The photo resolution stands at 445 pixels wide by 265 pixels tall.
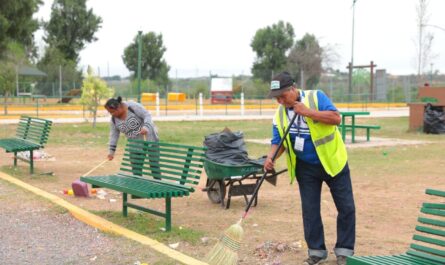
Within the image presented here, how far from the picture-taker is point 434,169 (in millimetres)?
11727

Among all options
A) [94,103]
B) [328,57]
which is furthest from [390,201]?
[328,57]

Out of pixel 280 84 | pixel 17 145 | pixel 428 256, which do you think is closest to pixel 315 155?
pixel 280 84

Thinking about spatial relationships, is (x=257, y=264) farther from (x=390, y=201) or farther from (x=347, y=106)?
(x=347, y=106)

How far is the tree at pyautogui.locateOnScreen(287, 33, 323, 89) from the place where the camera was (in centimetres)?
5074

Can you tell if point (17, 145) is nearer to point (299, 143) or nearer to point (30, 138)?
point (30, 138)

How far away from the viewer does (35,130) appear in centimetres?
1172

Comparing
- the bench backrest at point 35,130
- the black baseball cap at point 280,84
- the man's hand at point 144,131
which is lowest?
the bench backrest at point 35,130

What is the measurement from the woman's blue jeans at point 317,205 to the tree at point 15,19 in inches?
998

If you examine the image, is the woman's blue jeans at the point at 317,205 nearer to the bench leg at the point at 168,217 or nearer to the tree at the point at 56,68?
the bench leg at the point at 168,217

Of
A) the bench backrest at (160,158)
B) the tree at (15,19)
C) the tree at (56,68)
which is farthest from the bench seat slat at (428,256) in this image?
the tree at (56,68)

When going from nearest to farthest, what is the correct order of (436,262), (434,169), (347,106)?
(436,262)
(434,169)
(347,106)

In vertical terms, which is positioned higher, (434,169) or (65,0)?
(65,0)

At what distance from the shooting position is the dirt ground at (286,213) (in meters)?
5.88

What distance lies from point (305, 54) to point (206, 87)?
1336 cm
